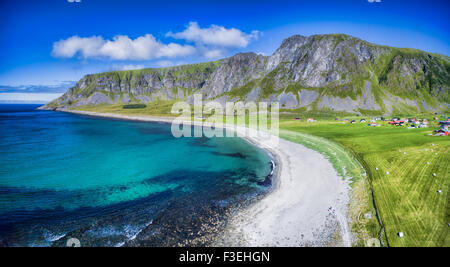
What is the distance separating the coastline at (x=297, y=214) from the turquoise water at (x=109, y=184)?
15.4 feet

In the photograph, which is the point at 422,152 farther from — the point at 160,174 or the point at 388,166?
the point at 160,174

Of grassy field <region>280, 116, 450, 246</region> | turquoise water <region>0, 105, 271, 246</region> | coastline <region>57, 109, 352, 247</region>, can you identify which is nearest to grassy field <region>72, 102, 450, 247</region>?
grassy field <region>280, 116, 450, 246</region>

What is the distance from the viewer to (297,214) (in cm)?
2669

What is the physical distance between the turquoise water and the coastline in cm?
470

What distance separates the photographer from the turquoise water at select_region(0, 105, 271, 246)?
85.8ft

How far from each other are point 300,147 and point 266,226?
42.5 metres

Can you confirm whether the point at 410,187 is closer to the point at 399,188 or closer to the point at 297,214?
the point at 399,188

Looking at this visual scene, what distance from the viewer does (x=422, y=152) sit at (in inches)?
1693

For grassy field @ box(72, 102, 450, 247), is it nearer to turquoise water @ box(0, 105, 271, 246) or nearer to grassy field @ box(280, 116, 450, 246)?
grassy field @ box(280, 116, 450, 246)

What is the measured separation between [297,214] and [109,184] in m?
33.7
